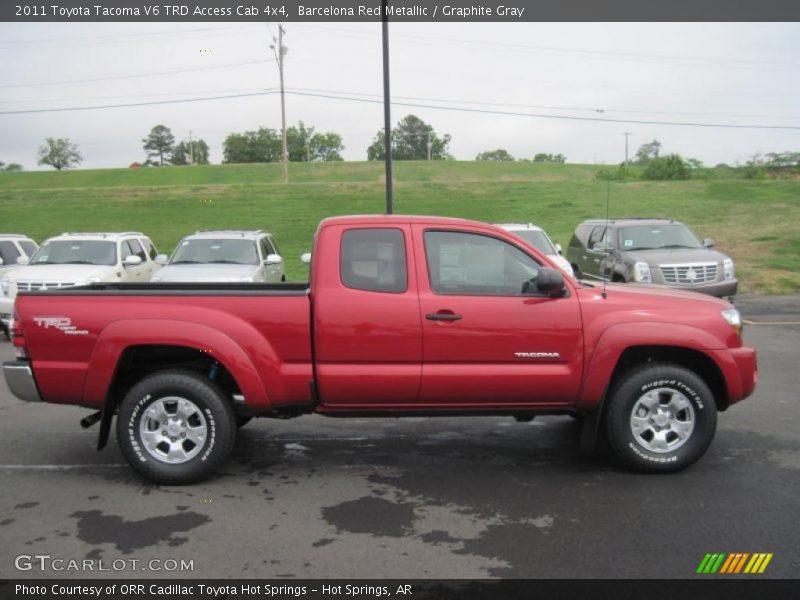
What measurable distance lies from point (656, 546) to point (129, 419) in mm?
3523

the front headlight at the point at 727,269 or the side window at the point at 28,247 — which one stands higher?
the side window at the point at 28,247

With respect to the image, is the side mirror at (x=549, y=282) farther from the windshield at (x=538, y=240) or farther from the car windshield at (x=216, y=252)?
the windshield at (x=538, y=240)

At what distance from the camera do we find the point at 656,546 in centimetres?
401

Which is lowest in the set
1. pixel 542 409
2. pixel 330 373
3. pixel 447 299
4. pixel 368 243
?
pixel 542 409

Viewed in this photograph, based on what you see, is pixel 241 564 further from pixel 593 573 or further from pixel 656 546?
pixel 656 546

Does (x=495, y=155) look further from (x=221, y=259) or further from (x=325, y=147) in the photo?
(x=221, y=259)

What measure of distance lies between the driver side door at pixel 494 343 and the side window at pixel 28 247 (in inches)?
487

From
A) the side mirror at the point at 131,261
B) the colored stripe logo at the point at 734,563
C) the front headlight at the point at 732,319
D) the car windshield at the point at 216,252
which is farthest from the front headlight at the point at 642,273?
the colored stripe logo at the point at 734,563

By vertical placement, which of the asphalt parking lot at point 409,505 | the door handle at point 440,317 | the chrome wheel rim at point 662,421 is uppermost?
the door handle at point 440,317

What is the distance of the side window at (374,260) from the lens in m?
5.11

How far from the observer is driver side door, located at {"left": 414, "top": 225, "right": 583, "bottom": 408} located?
5.01 m

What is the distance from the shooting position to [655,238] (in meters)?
13.9

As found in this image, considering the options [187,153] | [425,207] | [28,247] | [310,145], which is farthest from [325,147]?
[28,247]

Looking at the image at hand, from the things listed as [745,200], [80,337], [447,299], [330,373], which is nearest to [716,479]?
[447,299]
